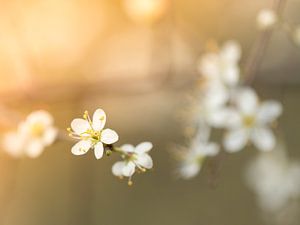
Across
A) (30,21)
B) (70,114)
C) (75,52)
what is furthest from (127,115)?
(30,21)

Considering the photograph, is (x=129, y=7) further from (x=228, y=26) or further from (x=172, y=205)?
(x=172, y=205)

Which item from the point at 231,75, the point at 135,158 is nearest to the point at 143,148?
the point at 135,158

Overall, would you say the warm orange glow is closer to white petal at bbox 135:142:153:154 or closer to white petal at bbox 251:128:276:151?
white petal at bbox 251:128:276:151

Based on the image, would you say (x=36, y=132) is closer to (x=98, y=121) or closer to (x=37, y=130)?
(x=37, y=130)

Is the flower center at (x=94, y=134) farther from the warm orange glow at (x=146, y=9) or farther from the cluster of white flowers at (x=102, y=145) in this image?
the warm orange glow at (x=146, y=9)

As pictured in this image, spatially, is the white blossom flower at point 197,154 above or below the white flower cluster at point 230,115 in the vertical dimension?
below

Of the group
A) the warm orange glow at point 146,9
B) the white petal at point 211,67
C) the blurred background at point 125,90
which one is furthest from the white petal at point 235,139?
the warm orange glow at point 146,9
